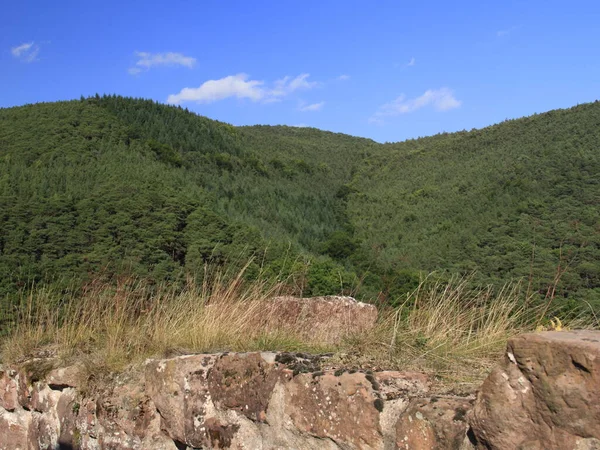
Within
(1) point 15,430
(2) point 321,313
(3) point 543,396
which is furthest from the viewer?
(2) point 321,313

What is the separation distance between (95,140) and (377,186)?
1941cm

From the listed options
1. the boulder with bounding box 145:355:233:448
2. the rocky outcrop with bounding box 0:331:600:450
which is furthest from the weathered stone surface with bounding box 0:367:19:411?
the boulder with bounding box 145:355:233:448

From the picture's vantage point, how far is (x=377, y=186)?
35875 mm

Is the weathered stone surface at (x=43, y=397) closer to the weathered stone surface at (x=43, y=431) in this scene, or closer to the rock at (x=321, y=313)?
the weathered stone surface at (x=43, y=431)

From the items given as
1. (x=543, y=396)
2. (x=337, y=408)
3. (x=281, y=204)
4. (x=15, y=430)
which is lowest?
(x=15, y=430)

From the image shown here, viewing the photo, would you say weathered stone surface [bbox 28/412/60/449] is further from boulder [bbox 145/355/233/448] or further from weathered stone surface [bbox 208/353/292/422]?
weathered stone surface [bbox 208/353/292/422]

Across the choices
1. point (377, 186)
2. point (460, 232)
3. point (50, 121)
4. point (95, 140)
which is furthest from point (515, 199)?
point (50, 121)

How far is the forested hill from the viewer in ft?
36.7

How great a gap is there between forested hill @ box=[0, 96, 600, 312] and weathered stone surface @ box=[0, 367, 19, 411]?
4.83ft

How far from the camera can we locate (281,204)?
23219 mm

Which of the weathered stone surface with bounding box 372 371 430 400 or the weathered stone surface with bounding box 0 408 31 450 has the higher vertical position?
the weathered stone surface with bounding box 372 371 430 400

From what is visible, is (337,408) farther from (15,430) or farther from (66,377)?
(15,430)

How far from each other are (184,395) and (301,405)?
2.42 ft

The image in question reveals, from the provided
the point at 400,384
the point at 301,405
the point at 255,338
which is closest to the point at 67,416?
the point at 255,338
